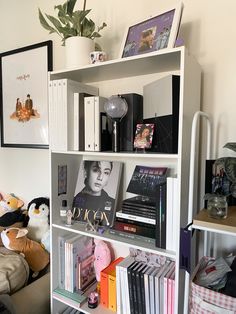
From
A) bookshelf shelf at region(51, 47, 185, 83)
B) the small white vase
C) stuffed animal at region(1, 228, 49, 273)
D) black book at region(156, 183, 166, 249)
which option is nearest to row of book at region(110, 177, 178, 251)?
black book at region(156, 183, 166, 249)

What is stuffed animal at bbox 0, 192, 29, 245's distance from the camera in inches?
69.4

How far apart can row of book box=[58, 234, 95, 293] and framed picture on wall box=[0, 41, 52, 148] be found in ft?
2.27

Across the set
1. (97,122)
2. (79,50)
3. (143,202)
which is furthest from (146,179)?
(79,50)

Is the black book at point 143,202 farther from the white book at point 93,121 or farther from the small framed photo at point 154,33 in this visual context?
the small framed photo at point 154,33

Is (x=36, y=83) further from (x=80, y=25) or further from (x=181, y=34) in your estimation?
(x=181, y=34)

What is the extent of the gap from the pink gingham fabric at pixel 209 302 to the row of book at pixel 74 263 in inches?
26.0

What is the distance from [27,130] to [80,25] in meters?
0.85

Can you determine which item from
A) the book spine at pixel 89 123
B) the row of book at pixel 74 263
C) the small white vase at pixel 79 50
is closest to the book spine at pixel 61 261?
the row of book at pixel 74 263

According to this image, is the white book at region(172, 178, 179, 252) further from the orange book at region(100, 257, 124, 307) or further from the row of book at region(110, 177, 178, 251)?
the orange book at region(100, 257, 124, 307)

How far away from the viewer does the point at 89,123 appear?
4.21ft

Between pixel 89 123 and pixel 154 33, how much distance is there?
0.51m

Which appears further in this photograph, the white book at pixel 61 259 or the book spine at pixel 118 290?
the white book at pixel 61 259

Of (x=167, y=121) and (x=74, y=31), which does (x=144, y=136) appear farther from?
(x=74, y=31)

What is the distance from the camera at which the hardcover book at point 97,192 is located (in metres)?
1.35
